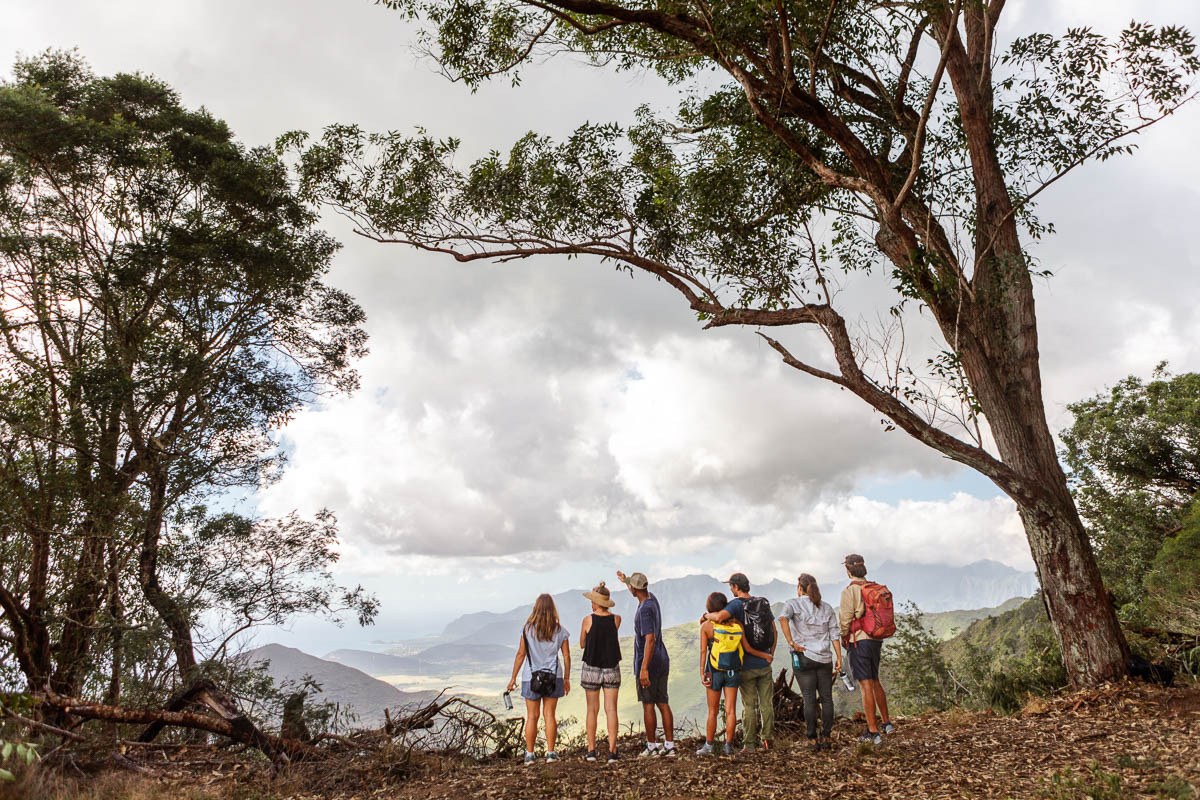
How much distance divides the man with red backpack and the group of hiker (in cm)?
1

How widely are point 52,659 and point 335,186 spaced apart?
9.71 metres

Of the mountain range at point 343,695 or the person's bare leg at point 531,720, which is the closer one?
the person's bare leg at point 531,720

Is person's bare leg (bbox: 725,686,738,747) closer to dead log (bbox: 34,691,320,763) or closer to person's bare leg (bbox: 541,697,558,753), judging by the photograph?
person's bare leg (bbox: 541,697,558,753)

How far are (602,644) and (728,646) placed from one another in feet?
4.58

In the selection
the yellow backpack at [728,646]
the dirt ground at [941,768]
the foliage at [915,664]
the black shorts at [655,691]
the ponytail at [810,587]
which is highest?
the ponytail at [810,587]

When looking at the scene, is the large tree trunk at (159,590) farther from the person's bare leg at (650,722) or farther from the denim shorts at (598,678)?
the person's bare leg at (650,722)

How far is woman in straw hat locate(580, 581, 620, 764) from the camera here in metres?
7.25

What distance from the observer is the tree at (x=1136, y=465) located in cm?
1909

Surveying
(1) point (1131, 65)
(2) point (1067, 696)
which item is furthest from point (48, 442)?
(1) point (1131, 65)

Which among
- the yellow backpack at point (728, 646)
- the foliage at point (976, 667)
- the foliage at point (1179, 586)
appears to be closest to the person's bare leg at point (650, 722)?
the yellow backpack at point (728, 646)

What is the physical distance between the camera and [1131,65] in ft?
32.2

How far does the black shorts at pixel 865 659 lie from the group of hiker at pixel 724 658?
1cm

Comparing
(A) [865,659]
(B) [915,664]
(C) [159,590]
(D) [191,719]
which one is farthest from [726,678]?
(B) [915,664]

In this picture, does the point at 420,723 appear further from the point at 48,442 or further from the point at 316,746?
the point at 48,442
